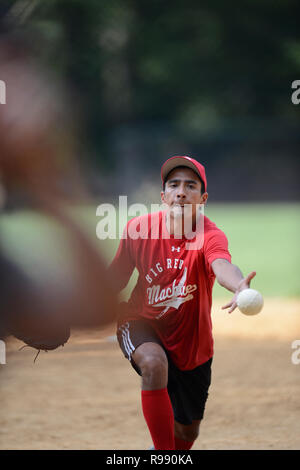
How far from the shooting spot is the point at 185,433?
283 centimetres

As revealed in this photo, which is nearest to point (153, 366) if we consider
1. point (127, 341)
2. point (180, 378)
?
point (127, 341)

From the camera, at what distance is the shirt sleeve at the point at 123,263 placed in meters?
2.68

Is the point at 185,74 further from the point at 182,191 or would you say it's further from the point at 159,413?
the point at 159,413

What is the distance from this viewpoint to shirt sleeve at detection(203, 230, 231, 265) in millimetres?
2354

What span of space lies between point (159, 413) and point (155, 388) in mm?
93

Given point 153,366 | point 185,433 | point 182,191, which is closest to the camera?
point 153,366

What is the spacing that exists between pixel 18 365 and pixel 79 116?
1295cm

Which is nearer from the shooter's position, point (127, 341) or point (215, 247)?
point (215, 247)

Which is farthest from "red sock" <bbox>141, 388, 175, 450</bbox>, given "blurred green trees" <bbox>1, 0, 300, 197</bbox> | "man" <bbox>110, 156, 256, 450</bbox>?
"blurred green trees" <bbox>1, 0, 300, 197</bbox>

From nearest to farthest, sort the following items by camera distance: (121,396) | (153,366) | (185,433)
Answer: (153,366) → (185,433) → (121,396)

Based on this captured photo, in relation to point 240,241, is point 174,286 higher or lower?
lower

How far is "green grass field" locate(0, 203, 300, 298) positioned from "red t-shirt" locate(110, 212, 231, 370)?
1.93 m

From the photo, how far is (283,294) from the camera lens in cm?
799

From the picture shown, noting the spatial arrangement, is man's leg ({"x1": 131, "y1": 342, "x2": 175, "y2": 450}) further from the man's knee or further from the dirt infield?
the dirt infield
